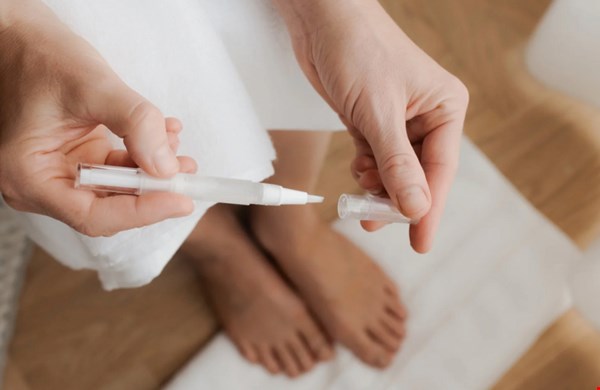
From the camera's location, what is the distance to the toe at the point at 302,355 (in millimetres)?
850

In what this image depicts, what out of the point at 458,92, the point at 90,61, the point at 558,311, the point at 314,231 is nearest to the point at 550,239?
the point at 558,311

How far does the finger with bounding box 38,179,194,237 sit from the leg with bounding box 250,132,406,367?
→ 38 cm

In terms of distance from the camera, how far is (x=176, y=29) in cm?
54

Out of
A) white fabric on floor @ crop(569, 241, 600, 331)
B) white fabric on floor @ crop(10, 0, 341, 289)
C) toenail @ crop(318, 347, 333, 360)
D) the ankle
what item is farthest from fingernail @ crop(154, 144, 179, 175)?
white fabric on floor @ crop(569, 241, 600, 331)

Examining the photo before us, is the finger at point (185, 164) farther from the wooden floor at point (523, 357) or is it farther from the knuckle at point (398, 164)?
the wooden floor at point (523, 357)

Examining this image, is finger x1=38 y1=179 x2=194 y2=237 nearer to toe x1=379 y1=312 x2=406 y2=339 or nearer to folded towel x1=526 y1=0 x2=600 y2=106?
toe x1=379 y1=312 x2=406 y2=339

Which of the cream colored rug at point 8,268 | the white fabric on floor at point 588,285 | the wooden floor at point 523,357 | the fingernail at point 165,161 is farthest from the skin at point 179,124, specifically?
the white fabric on floor at point 588,285

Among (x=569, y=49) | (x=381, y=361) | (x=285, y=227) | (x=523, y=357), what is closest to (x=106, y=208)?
(x=285, y=227)

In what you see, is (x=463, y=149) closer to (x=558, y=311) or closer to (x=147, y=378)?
(x=558, y=311)

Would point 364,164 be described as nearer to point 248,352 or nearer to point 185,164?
point 185,164

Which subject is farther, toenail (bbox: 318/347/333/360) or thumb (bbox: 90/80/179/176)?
toenail (bbox: 318/347/333/360)

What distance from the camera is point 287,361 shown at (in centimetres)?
85

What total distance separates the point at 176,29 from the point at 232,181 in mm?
161

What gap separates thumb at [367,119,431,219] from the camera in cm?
48
